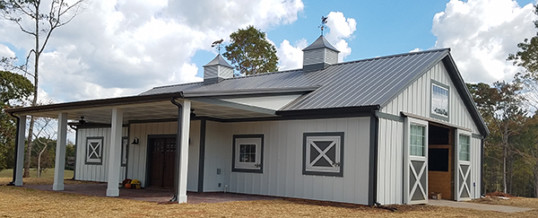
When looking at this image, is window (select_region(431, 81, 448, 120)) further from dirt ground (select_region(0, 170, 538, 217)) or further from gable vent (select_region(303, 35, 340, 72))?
gable vent (select_region(303, 35, 340, 72))

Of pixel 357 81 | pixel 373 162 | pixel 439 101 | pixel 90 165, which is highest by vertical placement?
pixel 357 81

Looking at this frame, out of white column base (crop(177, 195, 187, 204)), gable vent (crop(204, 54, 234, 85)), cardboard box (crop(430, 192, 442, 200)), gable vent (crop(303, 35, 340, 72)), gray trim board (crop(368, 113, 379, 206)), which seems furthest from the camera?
gable vent (crop(204, 54, 234, 85))

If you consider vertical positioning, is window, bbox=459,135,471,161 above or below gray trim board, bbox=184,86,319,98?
below

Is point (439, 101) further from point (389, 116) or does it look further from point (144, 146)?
point (144, 146)

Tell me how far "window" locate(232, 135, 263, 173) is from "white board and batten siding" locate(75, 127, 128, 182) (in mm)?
6015

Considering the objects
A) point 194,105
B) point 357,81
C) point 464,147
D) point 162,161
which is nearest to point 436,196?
point 464,147

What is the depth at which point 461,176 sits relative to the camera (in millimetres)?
14844

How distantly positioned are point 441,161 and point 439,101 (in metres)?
2.26

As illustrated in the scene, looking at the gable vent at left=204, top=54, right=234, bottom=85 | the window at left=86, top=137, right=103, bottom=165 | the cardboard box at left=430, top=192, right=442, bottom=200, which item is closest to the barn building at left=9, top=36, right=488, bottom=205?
the cardboard box at left=430, top=192, right=442, bottom=200

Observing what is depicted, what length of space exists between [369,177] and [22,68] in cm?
1809

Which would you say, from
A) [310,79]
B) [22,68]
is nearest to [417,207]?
[310,79]

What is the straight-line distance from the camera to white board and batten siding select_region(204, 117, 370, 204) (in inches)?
459

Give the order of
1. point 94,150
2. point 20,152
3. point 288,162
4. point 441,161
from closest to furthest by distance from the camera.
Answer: point 288,162
point 20,152
point 441,161
point 94,150

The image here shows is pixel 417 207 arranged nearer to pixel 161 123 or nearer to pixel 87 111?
pixel 161 123
